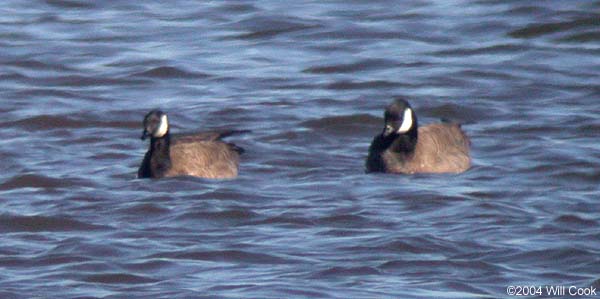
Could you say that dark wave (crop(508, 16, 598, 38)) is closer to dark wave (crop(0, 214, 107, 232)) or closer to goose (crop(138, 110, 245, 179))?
goose (crop(138, 110, 245, 179))

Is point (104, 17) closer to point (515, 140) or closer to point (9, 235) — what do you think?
point (515, 140)

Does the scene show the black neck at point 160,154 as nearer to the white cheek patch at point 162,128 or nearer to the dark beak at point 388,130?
the white cheek patch at point 162,128

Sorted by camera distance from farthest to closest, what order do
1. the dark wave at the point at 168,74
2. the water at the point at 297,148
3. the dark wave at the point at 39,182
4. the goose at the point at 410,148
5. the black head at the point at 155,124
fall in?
the dark wave at the point at 168,74 → the goose at the point at 410,148 → the black head at the point at 155,124 → the dark wave at the point at 39,182 → the water at the point at 297,148

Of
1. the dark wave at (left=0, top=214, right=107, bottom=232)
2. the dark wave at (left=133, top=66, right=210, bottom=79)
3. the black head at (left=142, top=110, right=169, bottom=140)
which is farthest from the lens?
the dark wave at (left=133, top=66, right=210, bottom=79)

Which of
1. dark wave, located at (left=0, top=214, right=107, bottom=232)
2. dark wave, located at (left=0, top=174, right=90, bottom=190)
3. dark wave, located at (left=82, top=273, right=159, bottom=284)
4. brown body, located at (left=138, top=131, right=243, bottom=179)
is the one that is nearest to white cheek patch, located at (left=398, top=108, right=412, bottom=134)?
brown body, located at (left=138, top=131, right=243, bottom=179)

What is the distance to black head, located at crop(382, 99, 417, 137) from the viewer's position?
15.0 meters

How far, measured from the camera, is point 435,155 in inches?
600

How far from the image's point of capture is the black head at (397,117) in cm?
1495

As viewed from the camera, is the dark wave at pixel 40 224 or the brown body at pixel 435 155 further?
the brown body at pixel 435 155

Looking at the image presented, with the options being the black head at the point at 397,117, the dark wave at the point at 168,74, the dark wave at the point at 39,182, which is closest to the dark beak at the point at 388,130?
the black head at the point at 397,117

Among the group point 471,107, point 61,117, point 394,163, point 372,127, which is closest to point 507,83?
point 471,107

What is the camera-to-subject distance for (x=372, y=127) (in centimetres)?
1658

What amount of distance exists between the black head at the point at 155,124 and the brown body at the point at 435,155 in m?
1.91

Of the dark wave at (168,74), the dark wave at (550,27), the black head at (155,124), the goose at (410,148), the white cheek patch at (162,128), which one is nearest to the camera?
the black head at (155,124)
